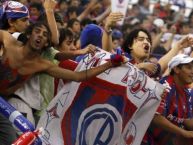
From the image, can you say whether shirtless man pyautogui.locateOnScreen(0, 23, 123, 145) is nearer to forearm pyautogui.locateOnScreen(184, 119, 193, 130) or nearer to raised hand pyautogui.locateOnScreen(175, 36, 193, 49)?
forearm pyautogui.locateOnScreen(184, 119, 193, 130)

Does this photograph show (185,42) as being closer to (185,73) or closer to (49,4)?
(185,73)

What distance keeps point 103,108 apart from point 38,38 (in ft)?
2.84

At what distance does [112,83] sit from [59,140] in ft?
2.47

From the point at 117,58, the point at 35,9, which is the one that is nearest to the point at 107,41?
the point at 117,58

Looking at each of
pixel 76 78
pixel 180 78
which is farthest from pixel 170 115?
pixel 76 78

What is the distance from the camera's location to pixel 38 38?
7523mm

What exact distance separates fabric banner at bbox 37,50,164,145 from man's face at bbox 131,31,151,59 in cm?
72

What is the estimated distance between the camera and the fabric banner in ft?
24.6

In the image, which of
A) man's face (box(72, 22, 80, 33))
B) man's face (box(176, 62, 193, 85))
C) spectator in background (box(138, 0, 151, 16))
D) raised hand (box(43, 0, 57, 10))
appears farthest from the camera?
spectator in background (box(138, 0, 151, 16))

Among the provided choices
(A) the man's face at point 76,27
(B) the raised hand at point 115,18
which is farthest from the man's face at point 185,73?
(A) the man's face at point 76,27

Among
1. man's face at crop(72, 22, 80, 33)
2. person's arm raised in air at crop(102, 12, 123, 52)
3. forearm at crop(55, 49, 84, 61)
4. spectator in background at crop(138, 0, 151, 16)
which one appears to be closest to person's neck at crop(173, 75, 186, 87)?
person's arm raised in air at crop(102, 12, 123, 52)

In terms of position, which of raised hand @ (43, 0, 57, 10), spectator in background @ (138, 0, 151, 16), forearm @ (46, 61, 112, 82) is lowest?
spectator in background @ (138, 0, 151, 16)

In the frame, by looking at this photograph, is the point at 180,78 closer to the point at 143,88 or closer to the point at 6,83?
the point at 143,88

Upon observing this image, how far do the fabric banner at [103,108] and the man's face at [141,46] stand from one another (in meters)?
0.72
